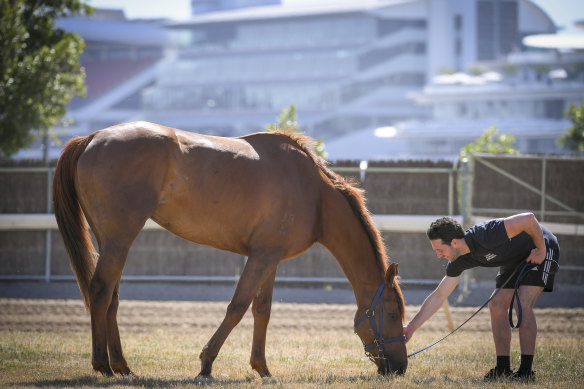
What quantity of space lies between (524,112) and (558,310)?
47437mm

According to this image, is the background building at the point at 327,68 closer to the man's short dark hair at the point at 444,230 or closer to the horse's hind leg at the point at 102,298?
the man's short dark hair at the point at 444,230

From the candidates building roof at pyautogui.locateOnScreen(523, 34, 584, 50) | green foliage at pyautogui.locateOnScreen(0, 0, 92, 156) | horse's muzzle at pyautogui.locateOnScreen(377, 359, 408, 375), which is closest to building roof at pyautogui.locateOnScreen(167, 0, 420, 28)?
building roof at pyautogui.locateOnScreen(523, 34, 584, 50)

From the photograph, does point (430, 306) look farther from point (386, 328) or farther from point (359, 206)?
point (359, 206)

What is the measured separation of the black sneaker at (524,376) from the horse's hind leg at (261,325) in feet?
7.13

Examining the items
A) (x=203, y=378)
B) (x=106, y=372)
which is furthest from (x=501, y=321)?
(x=106, y=372)

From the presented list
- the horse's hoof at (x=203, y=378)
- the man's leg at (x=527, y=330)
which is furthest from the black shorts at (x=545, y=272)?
the horse's hoof at (x=203, y=378)

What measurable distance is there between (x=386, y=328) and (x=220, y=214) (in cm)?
179

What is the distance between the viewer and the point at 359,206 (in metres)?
7.45

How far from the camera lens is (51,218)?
15.7m

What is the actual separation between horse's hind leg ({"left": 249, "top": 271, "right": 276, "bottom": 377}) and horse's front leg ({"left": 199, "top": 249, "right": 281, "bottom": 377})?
0.31m

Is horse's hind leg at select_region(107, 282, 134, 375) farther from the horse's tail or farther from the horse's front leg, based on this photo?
the horse's front leg

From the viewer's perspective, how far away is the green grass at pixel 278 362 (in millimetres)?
6594

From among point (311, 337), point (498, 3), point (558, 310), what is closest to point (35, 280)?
point (311, 337)

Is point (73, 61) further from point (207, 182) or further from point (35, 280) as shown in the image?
point (207, 182)
